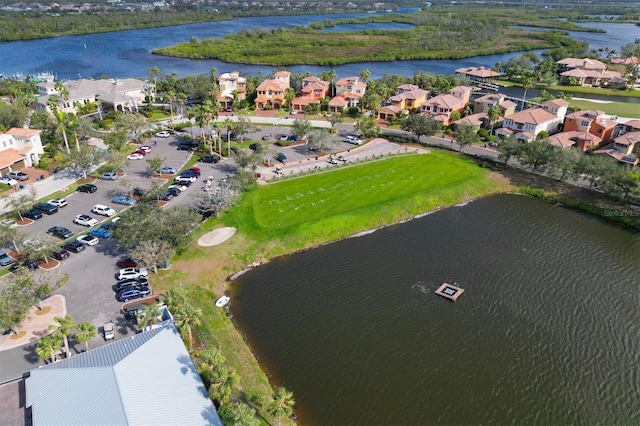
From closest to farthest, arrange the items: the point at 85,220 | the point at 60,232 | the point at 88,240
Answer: the point at 88,240
the point at 60,232
the point at 85,220

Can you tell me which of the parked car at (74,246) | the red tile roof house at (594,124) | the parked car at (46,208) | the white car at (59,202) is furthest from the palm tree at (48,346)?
the red tile roof house at (594,124)

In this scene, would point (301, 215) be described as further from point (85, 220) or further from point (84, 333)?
point (84, 333)

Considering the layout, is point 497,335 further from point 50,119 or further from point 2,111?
point 2,111

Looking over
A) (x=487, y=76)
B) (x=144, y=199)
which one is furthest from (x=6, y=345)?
(x=487, y=76)

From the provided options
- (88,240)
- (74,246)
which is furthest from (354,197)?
(74,246)

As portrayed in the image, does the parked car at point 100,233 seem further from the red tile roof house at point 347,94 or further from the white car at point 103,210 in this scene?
the red tile roof house at point 347,94

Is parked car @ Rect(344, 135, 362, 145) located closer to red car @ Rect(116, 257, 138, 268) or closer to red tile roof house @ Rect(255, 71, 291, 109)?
red tile roof house @ Rect(255, 71, 291, 109)
